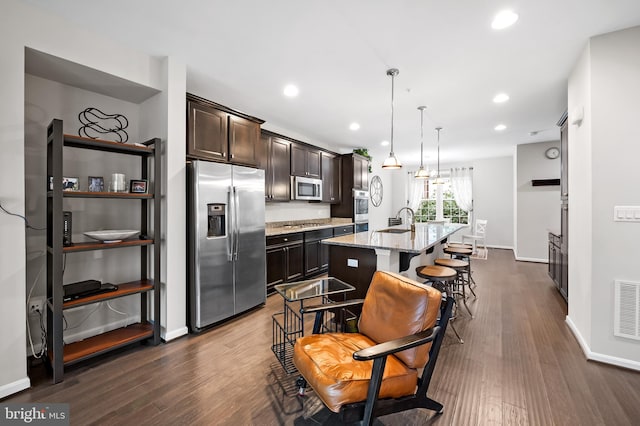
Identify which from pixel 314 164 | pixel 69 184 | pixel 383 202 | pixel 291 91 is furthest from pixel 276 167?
pixel 383 202

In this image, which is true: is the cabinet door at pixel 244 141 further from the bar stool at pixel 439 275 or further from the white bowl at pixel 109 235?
the bar stool at pixel 439 275

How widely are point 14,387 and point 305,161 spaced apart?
4478 mm

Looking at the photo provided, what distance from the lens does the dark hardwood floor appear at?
5.68 feet

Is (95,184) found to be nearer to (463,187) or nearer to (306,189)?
(306,189)

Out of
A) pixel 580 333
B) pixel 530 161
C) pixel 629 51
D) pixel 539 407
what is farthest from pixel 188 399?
pixel 530 161

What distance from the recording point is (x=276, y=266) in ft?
13.8

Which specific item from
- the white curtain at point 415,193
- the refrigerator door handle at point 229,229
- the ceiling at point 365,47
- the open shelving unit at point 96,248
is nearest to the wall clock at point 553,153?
the ceiling at point 365,47

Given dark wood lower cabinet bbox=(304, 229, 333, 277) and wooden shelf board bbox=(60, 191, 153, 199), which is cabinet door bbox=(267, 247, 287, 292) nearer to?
dark wood lower cabinet bbox=(304, 229, 333, 277)

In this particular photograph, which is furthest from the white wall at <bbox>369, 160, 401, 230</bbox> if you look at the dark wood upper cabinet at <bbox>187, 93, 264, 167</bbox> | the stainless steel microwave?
the dark wood upper cabinet at <bbox>187, 93, 264, 167</bbox>

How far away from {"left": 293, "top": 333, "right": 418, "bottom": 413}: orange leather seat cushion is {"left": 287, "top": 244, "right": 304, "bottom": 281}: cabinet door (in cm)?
265

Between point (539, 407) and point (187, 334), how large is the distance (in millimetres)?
2986

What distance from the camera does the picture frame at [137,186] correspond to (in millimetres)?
2572

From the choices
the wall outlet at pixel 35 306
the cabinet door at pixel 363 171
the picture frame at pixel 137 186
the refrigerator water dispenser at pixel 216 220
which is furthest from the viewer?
the cabinet door at pixel 363 171

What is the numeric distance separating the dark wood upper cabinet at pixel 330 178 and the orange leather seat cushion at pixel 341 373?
4.29 m
